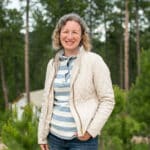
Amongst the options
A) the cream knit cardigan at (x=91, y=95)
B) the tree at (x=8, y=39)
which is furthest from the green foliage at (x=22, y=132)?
the tree at (x=8, y=39)

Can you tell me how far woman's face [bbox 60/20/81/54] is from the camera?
2816mm

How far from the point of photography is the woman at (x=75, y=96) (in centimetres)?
271

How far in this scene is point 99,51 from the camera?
3572cm

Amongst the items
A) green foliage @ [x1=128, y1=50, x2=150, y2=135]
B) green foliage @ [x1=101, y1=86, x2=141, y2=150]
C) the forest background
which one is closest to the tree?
the forest background

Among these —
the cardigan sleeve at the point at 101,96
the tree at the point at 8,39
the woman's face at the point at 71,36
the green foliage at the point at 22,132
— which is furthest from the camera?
the tree at the point at 8,39

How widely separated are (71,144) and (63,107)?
204 millimetres

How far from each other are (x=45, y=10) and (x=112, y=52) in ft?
37.5

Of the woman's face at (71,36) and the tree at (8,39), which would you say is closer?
the woman's face at (71,36)

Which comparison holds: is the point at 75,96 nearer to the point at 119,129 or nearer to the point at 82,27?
the point at 82,27

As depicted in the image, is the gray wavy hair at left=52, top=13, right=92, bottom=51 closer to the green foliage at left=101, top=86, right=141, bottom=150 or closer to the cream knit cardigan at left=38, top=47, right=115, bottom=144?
the cream knit cardigan at left=38, top=47, right=115, bottom=144

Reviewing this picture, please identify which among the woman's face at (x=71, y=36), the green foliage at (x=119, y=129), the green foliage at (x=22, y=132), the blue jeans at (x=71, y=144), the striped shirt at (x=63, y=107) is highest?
the woman's face at (x=71, y=36)

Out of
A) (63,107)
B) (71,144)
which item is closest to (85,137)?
(71,144)

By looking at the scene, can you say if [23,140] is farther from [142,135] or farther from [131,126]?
[142,135]

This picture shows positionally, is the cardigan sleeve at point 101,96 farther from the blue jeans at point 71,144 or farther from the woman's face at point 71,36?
the woman's face at point 71,36
